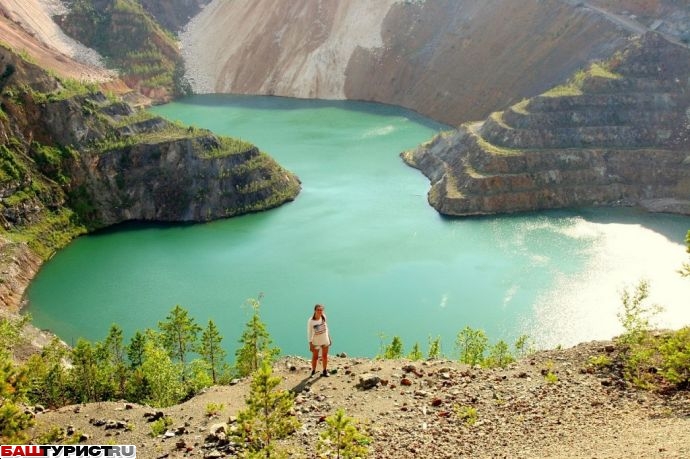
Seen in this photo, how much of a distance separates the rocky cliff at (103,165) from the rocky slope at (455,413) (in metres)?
41.9

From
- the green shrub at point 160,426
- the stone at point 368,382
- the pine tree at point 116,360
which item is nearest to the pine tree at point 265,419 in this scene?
the green shrub at point 160,426

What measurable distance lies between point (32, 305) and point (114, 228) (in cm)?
1531

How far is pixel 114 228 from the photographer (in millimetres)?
61656

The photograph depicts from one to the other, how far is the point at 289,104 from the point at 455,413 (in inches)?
3781

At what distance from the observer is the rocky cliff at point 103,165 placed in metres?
58.6

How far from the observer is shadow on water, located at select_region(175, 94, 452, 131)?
4016 inches

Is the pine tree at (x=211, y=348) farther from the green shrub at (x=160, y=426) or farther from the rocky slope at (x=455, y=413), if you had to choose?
the green shrub at (x=160, y=426)

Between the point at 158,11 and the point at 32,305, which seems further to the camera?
the point at 158,11

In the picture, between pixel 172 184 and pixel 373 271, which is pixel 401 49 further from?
pixel 373 271

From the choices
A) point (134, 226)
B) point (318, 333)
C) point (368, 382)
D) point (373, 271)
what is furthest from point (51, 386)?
point (134, 226)

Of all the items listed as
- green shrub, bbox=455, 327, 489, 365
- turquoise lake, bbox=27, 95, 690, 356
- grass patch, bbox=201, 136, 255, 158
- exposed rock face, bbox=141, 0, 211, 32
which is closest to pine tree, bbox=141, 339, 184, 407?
turquoise lake, bbox=27, 95, 690, 356

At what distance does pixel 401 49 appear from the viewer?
359 ft

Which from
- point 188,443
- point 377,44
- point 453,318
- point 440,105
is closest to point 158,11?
point 377,44

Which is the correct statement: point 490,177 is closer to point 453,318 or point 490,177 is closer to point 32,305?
point 453,318
